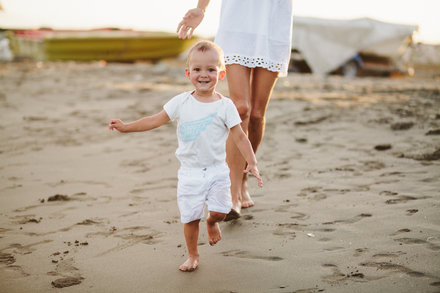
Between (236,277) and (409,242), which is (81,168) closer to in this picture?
(236,277)

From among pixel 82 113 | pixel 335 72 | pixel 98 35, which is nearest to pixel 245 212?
pixel 82 113

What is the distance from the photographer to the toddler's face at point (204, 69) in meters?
2.25

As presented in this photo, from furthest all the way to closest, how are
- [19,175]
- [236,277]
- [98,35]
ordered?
[98,35], [19,175], [236,277]

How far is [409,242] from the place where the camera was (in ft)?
8.00

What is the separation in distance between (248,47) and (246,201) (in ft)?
3.52

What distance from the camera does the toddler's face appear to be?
7.38 ft

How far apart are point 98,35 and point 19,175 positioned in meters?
15.9

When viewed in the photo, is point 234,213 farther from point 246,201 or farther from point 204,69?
point 204,69

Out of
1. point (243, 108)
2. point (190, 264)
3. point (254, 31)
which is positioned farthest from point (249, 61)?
point (190, 264)

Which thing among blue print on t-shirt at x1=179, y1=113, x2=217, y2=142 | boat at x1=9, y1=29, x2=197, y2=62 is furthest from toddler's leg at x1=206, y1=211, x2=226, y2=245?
boat at x1=9, y1=29, x2=197, y2=62

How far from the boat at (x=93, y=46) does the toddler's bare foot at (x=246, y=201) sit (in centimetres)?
1644

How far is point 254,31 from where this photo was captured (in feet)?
10.3

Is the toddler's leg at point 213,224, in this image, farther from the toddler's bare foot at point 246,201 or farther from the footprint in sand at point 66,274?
the toddler's bare foot at point 246,201

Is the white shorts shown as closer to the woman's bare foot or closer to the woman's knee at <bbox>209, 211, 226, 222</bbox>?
the woman's knee at <bbox>209, 211, 226, 222</bbox>
